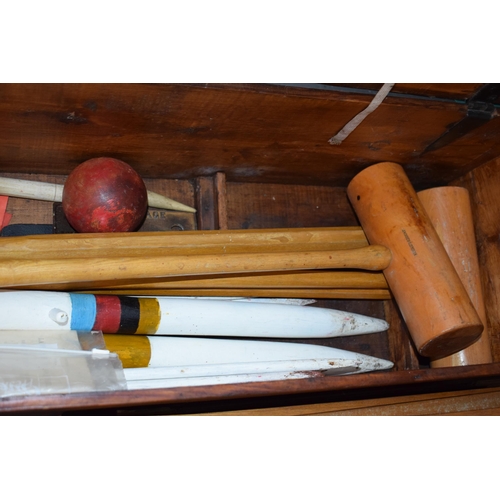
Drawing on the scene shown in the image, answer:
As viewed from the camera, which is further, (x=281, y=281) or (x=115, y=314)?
(x=281, y=281)

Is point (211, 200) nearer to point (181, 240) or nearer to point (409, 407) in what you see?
point (181, 240)

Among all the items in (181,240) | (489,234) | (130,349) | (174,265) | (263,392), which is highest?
(489,234)

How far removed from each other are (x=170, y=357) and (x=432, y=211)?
917 millimetres

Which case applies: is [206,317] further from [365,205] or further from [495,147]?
[495,147]

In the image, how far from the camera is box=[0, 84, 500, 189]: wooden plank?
1.53 m

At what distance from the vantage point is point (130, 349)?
1562 mm

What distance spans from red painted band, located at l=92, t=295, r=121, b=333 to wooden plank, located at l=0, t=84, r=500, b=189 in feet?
1.43

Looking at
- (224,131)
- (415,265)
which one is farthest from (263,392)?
(224,131)

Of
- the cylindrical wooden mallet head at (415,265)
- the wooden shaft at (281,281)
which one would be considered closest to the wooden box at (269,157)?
the cylindrical wooden mallet head at (415,265)

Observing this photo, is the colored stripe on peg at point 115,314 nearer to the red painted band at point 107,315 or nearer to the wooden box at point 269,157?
the red painted band at point 107,315

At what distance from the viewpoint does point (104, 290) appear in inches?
65.1

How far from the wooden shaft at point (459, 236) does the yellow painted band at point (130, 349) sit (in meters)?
0.87

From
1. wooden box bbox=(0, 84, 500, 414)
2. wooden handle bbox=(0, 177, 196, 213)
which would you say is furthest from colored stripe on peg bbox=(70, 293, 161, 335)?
wooden handle bbox=(0, 177, 196, 213)

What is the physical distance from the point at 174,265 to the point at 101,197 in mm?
287
